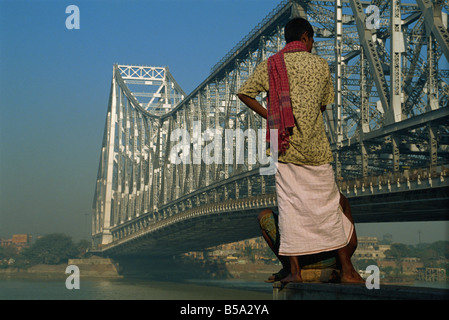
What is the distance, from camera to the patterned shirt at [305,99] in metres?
5.56

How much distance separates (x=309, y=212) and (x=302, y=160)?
0.38 metres

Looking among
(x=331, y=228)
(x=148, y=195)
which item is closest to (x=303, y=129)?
(x=331, y=228)

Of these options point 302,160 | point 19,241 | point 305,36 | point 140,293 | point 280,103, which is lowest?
point 140,293

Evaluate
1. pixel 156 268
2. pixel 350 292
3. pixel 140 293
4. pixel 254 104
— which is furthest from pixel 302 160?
pixel 156 268

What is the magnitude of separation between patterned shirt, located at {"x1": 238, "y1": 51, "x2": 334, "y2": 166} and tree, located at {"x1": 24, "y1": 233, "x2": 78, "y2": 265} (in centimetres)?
12194

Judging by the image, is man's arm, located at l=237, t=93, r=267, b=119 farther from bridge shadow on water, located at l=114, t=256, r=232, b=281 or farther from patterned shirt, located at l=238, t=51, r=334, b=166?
bridge shadow on water, located at l=114, t=256, r=232, b=281

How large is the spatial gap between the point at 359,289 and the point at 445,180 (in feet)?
75.4

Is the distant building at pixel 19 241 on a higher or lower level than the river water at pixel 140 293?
higher

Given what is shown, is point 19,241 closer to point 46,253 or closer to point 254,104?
point 46,253

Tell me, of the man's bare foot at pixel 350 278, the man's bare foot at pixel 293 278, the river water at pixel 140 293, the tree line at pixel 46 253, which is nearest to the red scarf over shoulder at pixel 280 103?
the man's bare foot at pixel 293 278

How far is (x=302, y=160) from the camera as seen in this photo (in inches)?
218

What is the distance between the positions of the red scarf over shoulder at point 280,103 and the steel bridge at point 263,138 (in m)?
22.1

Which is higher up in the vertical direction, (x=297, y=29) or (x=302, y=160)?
(x=297, y=29)

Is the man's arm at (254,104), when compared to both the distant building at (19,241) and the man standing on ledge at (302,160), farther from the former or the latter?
the distant building at (19,241)
